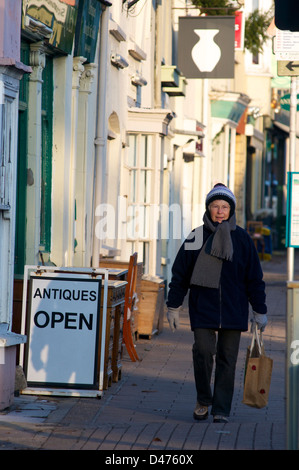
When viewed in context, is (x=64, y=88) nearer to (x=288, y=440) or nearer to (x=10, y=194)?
(x=10, y=194)

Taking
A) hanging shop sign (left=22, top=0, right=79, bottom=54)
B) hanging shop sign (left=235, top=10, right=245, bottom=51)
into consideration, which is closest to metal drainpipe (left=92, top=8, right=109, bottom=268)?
hanging shop sign (left=22, top=0, right=79, bottom=54)

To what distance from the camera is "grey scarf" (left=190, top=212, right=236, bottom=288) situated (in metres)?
8.62

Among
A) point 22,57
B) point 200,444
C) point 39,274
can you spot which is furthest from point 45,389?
point 22,57

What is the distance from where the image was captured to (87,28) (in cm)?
1330

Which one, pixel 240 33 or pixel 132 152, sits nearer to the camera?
pixel 132 152

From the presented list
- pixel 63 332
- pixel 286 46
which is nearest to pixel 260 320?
pixel 63 332

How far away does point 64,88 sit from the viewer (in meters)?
12.1

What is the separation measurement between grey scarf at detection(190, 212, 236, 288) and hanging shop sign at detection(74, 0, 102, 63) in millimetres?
4764

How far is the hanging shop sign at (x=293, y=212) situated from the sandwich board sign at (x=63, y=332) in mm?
2807

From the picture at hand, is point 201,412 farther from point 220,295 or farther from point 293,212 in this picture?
point 293,212

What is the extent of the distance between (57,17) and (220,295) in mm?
4241

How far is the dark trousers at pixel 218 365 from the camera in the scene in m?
8.70

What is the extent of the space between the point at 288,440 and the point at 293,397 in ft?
0.82

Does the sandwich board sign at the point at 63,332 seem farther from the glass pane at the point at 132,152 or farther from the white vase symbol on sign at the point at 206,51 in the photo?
the white vase symbol on sign at the point at 206,51
